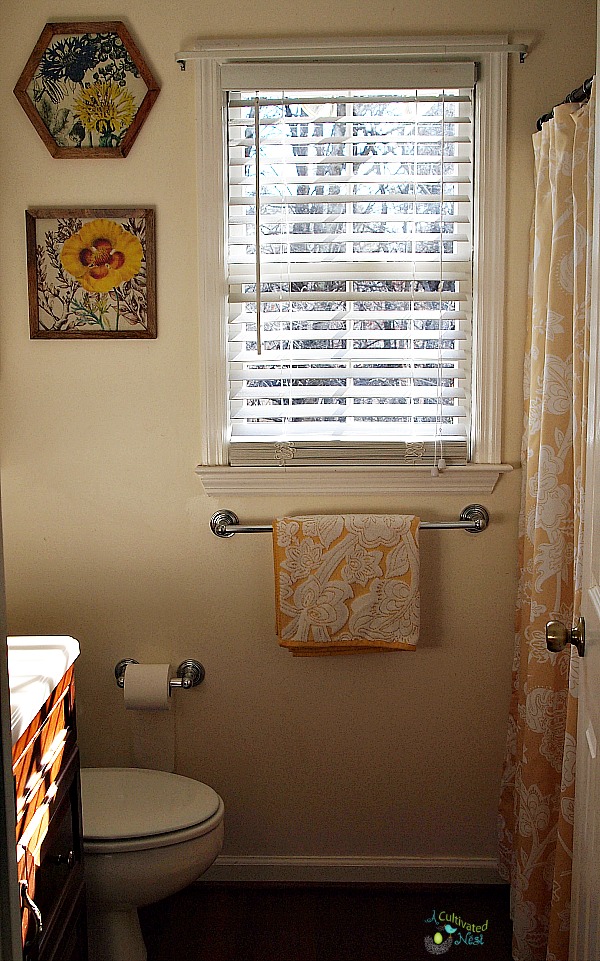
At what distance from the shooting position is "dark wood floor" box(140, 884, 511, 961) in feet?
6.79

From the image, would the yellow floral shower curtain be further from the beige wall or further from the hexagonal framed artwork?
the hexagonal framed artwork

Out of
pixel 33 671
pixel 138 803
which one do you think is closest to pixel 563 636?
pixel 33 671

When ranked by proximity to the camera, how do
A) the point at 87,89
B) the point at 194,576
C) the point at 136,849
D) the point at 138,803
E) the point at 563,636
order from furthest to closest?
the point at 194,576 → the point at 87,89 → the point at 138,803 → the point at 136,849 → the point at 563,636

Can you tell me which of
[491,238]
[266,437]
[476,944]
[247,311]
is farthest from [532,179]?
[476,944]

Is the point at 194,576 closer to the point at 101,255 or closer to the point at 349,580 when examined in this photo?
the point at 349,580

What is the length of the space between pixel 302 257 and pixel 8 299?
2.39 ft

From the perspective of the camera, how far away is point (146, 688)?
2189 mm

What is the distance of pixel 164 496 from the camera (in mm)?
2260

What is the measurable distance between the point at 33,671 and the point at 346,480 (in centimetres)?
96

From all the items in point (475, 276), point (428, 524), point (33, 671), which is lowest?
point (33, 671)

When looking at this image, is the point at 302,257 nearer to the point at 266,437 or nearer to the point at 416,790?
the point at 266,437

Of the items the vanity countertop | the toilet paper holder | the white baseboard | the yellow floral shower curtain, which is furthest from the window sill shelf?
the white baseboard

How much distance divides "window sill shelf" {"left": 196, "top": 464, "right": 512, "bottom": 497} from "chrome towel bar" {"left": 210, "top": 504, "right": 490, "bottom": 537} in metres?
0.05

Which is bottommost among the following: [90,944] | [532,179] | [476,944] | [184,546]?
[476,944]
